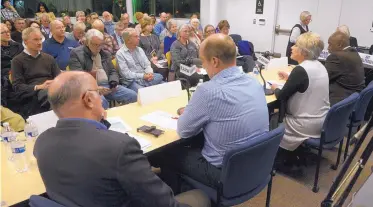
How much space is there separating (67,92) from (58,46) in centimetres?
334

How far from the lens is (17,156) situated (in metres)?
1.61

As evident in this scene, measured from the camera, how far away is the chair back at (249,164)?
4.99 ft

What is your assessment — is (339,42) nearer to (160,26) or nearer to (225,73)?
(225,73)

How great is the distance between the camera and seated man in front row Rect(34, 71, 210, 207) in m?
1.01

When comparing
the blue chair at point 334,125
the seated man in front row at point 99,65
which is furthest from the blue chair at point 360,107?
the seated man in front row at point 99,65

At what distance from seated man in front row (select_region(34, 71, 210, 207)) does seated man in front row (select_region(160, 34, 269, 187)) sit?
2.06ft

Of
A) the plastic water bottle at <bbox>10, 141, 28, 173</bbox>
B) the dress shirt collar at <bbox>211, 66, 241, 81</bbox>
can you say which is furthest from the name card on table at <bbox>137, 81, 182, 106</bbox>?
the plastic water bottle at <bbox>10, 141, 28, 173</bbox>

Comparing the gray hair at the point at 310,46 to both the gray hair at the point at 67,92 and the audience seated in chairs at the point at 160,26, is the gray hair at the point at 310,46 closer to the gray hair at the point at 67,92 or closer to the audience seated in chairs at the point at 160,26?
the gray hair at the point at 67,92

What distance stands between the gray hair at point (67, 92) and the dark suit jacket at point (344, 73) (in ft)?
8.74

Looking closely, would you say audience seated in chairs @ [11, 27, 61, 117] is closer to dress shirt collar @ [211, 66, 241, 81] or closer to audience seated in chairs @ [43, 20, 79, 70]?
audience seated in chairs @ [43, 20, 79, 70]

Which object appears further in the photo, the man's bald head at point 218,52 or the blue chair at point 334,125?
the blue chair at point 334,125

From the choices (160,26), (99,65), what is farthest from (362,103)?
(160,26)

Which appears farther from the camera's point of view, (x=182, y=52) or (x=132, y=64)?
(x=182, y=52)

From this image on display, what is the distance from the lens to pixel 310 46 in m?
2.48
